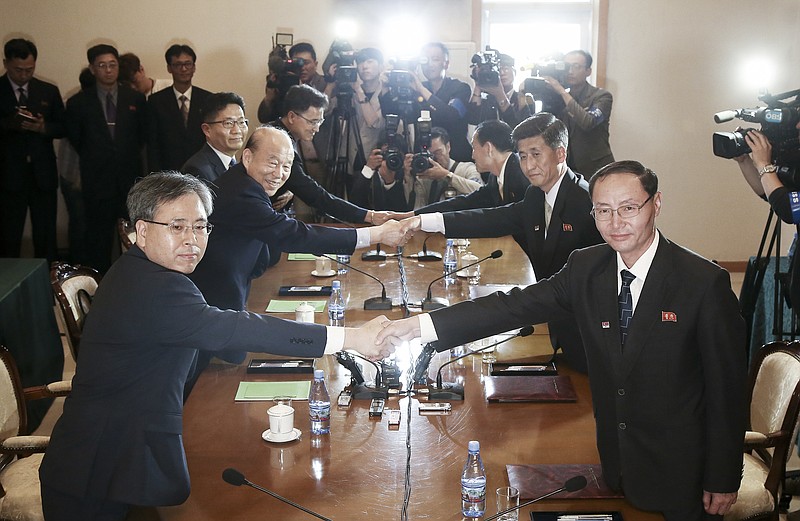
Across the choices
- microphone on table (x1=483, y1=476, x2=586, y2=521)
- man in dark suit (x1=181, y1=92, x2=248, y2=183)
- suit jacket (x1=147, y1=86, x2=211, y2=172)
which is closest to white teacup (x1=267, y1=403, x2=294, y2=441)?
microphone on table (x1=483, y1=476, x2=586, y2=521)

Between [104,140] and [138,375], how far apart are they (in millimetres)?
5212

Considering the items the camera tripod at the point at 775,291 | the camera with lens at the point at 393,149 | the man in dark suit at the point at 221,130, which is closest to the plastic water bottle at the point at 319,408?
the man in dark suit at the point at 221,130

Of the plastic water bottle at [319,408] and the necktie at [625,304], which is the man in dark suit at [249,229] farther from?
the necktie at [625,304]

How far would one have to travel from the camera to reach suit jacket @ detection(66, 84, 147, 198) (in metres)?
7.22

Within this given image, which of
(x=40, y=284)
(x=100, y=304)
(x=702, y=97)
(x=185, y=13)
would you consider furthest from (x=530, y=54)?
(x=100, y=304)

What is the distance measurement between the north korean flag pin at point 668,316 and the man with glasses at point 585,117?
5030 millimetres

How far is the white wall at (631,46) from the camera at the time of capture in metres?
8.09

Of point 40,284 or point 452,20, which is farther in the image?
point 452,20

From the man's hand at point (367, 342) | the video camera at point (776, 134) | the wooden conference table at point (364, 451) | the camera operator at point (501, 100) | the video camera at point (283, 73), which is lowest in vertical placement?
the wooden conference table at point (364, 451)

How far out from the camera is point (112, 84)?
7215mm

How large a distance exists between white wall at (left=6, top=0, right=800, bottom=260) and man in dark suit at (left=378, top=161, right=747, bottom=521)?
593 centimetres

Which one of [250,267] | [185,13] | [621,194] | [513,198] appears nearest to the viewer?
[621,194]

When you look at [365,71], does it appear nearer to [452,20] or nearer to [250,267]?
[452,20]

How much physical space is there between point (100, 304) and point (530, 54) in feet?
22.1
